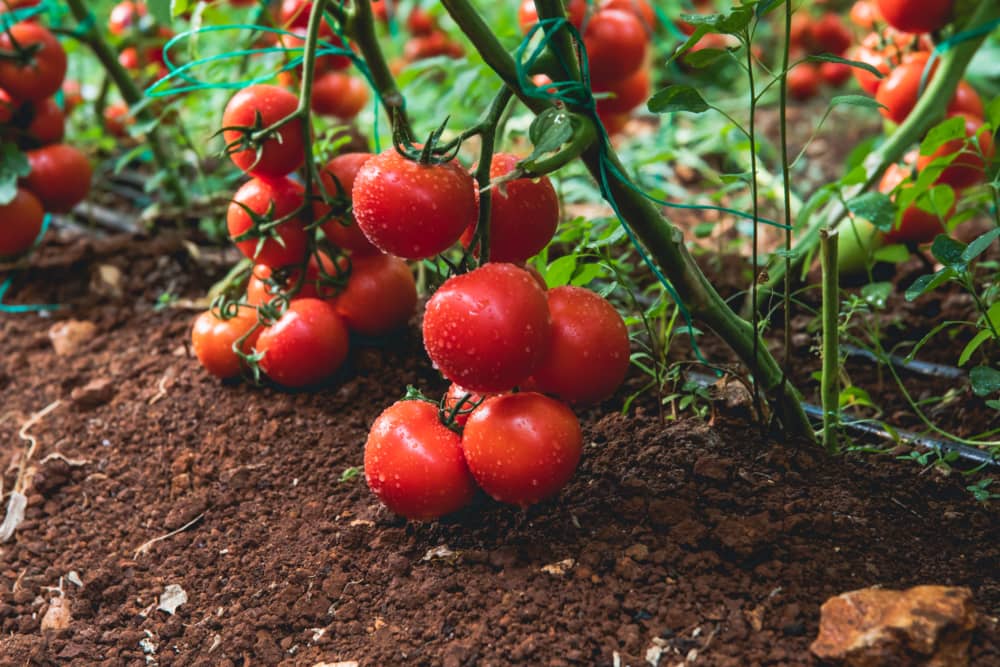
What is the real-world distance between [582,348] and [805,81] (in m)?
2.57

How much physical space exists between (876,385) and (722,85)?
2270 mm

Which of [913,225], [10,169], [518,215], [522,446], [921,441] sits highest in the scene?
[518,215]

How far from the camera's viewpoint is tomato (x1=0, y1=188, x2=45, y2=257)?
190 centimetres

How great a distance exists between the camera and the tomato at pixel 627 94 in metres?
1.76

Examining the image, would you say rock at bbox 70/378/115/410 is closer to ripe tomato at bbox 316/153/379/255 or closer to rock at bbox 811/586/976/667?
ripe tomato at bbox 316/153/379/255

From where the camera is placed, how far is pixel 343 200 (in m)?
1.37

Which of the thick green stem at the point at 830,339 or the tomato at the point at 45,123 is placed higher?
the tomato at the point at 45,123

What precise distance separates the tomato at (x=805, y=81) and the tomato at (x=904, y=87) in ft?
5.44

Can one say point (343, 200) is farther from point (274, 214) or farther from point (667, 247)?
point (667, 247)

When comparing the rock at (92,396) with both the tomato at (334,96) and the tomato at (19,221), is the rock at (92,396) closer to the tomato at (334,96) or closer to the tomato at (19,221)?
the tomato at (19,221)

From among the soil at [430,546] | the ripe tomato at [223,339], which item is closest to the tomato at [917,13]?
the soil at [430,546]

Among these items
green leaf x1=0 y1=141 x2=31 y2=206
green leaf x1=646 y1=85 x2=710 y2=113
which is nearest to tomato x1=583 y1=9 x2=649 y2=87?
green leaf x1=646 y1=85 x2=710 y2=113

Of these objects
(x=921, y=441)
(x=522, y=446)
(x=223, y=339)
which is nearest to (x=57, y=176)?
(x=223, y=339)

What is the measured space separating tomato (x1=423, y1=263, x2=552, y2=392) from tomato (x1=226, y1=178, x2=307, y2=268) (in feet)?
1.62
